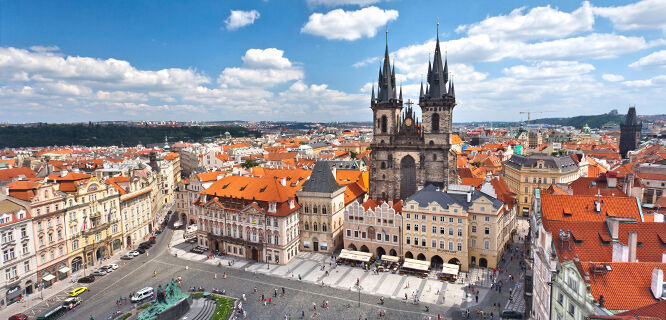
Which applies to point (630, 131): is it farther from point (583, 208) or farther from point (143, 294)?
point (143, 294)

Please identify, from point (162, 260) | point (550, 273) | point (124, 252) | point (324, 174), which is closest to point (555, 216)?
point (550, 273)

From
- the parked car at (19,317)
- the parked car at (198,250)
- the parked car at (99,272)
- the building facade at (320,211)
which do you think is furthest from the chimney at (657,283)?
the parked car at (99,272)

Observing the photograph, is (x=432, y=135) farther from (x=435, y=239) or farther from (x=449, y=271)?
(x=449, y=271)

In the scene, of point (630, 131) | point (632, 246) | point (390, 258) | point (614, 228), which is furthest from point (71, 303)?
point (630, 131)

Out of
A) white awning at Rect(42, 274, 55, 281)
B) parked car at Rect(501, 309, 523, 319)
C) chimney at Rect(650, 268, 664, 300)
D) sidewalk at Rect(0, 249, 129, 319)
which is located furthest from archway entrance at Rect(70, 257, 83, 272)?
chimney at Rect(650, 268, 664, 300)

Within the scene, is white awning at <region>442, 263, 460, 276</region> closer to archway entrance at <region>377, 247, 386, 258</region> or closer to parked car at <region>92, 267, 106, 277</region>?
archway entrance at <region>377, 247, 386, 258</region>

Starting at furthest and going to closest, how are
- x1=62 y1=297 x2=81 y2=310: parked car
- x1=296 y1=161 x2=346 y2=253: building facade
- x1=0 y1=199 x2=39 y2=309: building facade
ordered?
1. x1=296 y1=161 x2=346 y2=253: building facade
2. x1=0 y1=199 x2=39 y2=309: building facade
3. x1=62 y1=297 x2=81 y2=310: parked car

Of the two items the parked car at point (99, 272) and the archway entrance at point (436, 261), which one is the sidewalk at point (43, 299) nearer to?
the parked car at point (99, 272)
